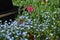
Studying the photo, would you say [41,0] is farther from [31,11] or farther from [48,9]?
[31,11]

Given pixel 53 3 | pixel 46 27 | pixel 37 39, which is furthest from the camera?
pixel 53 3

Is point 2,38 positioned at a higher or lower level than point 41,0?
higher

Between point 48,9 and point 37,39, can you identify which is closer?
point 37,39

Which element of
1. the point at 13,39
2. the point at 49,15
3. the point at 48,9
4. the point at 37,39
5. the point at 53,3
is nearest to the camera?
the point at 13,39

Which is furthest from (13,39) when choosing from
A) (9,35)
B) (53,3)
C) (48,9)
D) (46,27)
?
(53,3)

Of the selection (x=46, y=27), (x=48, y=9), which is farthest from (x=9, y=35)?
(x=48, y=9)

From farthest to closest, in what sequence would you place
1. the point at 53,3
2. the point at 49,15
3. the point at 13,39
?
the point at 53,3
the point at 49,15
the point at 13,39

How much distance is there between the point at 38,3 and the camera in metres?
6.52

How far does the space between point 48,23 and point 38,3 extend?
205 cm

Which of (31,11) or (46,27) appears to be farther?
(31,11)

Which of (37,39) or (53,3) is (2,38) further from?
(53,3)

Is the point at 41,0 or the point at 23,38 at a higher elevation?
the point at 23,38

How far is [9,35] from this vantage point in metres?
3.75

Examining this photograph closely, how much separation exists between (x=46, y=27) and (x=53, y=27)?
0.61ft
